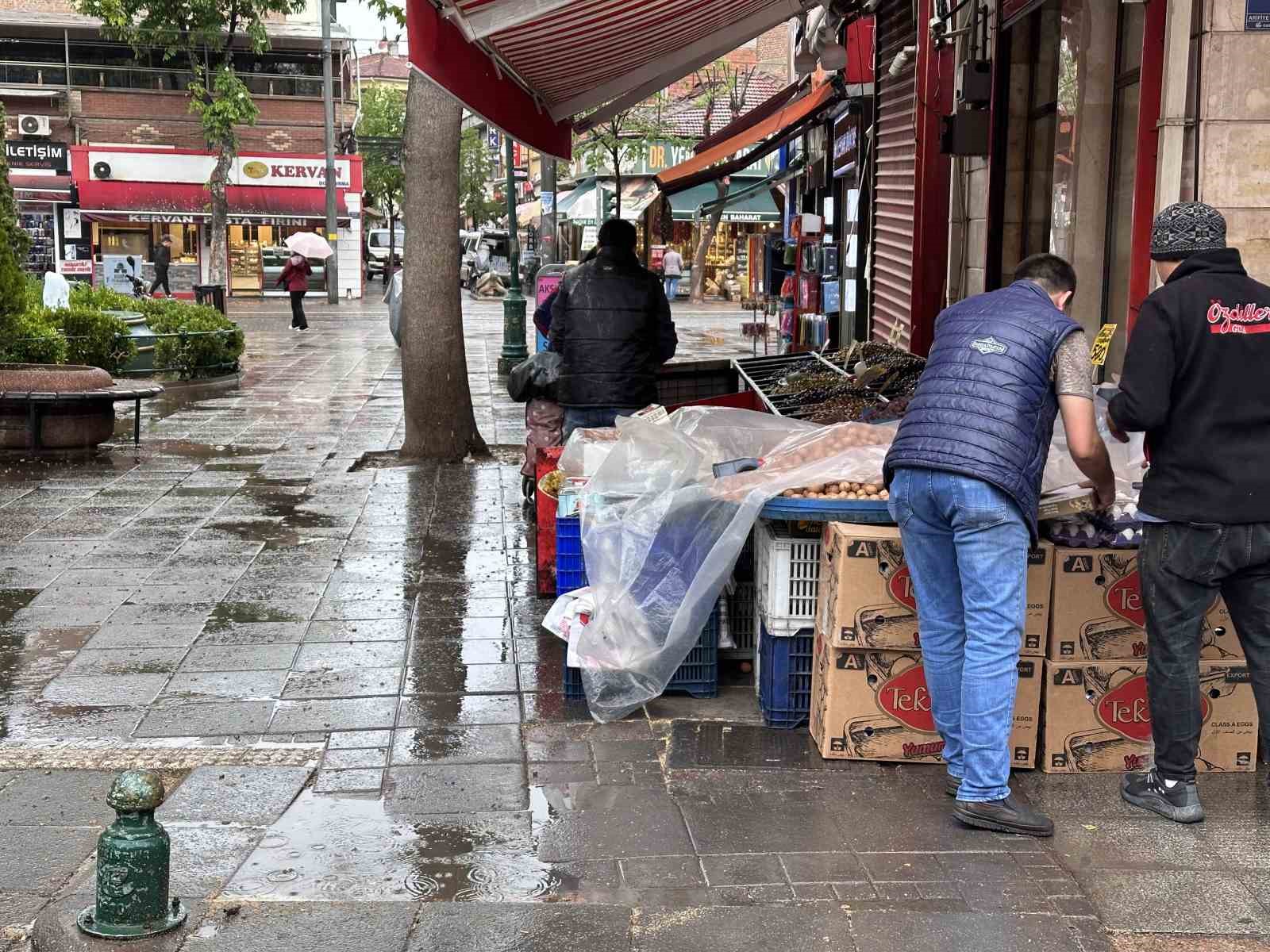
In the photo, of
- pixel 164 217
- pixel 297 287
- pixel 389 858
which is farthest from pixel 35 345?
pixel 164 217

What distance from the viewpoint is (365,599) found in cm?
757

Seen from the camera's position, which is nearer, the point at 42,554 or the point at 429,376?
the point at 42,554

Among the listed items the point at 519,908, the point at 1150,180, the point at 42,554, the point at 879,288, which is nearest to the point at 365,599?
the point at 42,554

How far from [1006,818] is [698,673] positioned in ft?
5.35

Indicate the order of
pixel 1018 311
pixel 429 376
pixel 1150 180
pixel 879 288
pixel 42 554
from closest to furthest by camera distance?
1. pixel 1018 311
2. pixel 1150 180
3. pixel 42 554
4. pixel 429 376
5. pixel 879 288

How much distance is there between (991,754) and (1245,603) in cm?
92

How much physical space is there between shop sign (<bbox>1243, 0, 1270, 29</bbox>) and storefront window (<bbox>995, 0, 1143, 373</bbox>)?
→ 1.45 meters

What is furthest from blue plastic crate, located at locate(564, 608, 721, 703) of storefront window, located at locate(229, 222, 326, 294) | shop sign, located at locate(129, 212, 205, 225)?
shop sign, located at locate(129, 212, 205, 225)

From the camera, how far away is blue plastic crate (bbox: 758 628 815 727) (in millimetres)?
5445

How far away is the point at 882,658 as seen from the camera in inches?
202

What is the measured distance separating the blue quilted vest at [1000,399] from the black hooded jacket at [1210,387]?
0.25 meters

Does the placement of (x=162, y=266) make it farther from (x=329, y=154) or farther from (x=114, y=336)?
(x=114, y=336)

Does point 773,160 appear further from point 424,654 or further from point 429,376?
point 424,654

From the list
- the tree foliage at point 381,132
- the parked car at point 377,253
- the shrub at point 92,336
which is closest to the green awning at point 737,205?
the parked car at point 377,253
